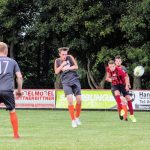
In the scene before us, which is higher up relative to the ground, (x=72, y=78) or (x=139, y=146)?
(x=72, y=78)

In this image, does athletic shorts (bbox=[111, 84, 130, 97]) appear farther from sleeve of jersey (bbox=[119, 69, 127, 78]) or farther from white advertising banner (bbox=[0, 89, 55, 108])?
white advertising banner (bbox=[0, 89, 55, 108])

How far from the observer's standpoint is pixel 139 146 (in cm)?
967

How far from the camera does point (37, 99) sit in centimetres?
3123

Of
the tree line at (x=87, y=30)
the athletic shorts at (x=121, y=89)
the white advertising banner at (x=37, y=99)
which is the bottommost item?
the white advertising banner at (x=37, y=99)

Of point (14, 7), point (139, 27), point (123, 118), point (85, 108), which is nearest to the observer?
point (123, 118)

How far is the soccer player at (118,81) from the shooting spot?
59.3ft

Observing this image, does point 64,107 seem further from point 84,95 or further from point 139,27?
point 139,27

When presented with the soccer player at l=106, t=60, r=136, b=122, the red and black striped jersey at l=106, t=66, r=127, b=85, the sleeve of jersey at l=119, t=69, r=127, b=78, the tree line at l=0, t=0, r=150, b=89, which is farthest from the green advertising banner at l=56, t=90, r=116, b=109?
the sleeve of jersey at l=119, t=69, r=127, b=78

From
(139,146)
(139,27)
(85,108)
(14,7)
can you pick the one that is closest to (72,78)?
(139,146)

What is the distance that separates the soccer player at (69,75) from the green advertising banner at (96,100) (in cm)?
1394

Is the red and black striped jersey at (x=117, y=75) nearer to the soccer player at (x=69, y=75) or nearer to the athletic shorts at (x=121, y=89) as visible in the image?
the athletic shorts at (x=121, y=89)

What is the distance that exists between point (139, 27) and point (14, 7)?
9.34 metres

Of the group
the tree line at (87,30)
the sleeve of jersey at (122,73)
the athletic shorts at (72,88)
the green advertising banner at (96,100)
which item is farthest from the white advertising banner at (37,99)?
the athletic shorts at (72,88)

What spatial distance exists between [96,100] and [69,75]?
580 inches
